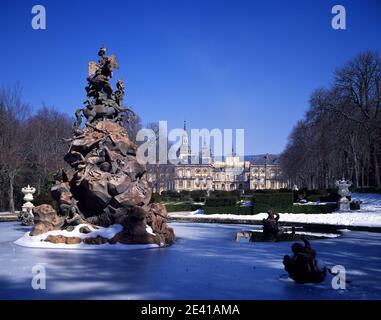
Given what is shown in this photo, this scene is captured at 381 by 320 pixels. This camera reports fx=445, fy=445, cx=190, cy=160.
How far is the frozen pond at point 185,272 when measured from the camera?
8258 mm

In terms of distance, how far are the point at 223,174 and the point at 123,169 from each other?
11852cm

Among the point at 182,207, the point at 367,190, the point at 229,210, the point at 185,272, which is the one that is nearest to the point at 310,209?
the point at 229,210

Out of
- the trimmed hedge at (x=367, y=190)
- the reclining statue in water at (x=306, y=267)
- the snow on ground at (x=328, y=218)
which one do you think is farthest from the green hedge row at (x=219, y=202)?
the reclining statue in water at (x=306, y=267)

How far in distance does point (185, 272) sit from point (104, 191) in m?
6.45

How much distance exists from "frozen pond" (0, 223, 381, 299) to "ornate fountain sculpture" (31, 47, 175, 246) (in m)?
1.03

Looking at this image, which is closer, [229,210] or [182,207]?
[229,210]

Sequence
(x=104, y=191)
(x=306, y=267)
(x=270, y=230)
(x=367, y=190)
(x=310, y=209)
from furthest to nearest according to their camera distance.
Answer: (x=367, y=190) < (x=310, y=209) < (x=270, y=230) < (x=104, y=191) < (x=306, y=267)

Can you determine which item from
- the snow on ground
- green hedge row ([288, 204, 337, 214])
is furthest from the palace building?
the snow on ground

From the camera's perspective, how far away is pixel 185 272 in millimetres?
10320

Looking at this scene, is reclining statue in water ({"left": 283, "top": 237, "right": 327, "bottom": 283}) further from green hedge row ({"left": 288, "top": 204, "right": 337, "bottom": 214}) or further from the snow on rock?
green hedge row ({"left": 288, "top": 204, "right": 337, "bottom": 214})

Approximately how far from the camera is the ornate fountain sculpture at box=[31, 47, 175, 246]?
1513 centimetres

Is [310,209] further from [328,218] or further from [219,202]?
[219,202]
